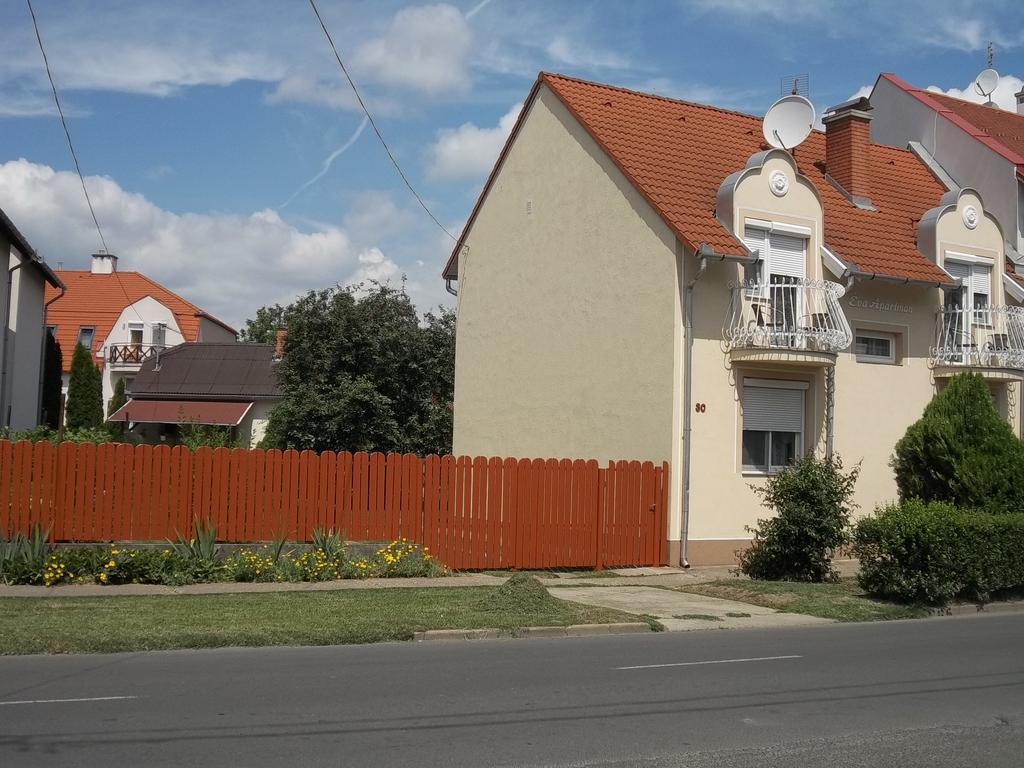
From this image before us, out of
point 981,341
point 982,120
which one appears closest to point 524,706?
point 981,341

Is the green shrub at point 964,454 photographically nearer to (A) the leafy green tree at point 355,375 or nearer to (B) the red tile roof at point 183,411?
(A) the leafy green tree at point 355,375

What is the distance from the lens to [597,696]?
343 inches

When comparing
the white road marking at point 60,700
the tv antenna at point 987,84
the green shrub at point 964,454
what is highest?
the tv antenna at point 987,84

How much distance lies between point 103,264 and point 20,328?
112 feet

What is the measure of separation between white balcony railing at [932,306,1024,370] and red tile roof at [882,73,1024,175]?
4775 millimetres

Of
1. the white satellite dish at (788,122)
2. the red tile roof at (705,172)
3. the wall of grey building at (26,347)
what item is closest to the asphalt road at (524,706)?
the red tile roof at (705,172)

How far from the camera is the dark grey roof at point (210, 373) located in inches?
1857

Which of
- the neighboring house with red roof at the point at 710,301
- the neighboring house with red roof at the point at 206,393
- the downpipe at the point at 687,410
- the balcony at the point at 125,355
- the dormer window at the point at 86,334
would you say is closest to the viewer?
the downpipe at the point at 687,410

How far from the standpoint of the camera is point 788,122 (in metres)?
21.6

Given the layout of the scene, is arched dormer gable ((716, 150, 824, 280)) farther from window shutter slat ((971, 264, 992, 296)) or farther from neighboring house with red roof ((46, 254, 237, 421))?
neighboring house with red roof ((46, 254, 237, 421))

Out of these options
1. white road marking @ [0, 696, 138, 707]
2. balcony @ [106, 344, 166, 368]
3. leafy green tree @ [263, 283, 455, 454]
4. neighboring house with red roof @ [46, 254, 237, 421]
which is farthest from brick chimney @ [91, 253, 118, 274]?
white road marking @ [0, 696, 138, 707]

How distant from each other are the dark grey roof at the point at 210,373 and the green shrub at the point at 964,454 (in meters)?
30.7

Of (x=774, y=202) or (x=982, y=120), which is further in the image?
(x=982, y=120)

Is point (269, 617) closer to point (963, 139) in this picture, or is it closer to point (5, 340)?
point (5, 340)
